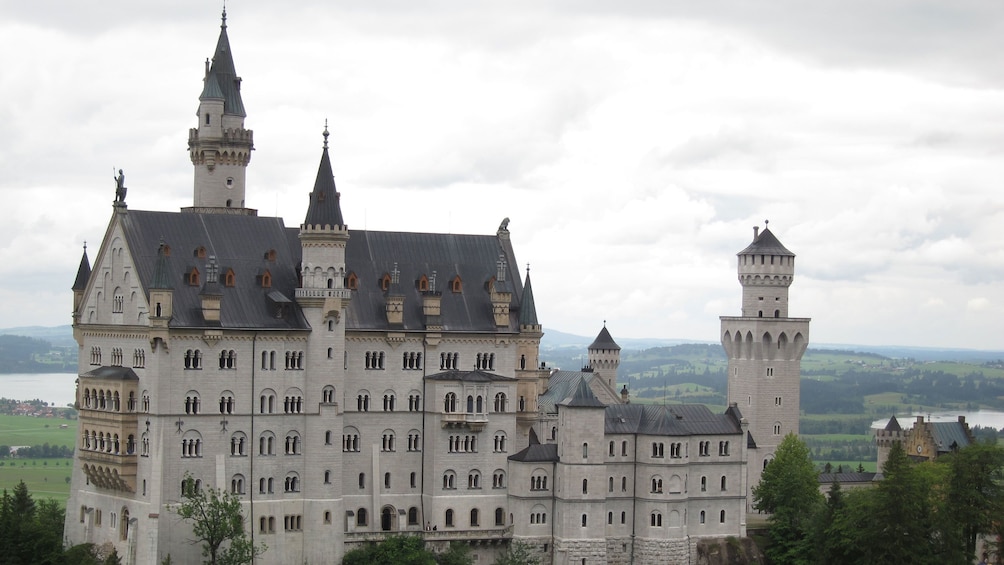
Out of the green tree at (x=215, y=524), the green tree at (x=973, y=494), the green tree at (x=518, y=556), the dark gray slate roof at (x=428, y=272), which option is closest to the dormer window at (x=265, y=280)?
the dark gray slate roof at (x=428, y=272)

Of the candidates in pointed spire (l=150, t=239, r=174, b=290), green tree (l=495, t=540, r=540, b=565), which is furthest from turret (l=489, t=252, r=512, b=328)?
pointed spire (l=150, t=239, r=174, b=290)

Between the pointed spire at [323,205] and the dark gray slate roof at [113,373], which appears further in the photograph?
the pointed spire at [323,205]

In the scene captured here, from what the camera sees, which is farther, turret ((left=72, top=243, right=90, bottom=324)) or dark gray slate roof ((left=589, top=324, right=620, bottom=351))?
A: dark gray slate roof ((left=589, top=324, right=620, bottom=351))

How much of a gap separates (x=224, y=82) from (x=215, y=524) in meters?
35.1

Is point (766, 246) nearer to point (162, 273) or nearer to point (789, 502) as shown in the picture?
point (789, 502)

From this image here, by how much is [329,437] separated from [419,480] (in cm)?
836

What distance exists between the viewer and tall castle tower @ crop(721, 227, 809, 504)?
450 ft

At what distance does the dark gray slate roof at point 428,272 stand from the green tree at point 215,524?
52.2 ft

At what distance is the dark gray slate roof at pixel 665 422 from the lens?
116 metres

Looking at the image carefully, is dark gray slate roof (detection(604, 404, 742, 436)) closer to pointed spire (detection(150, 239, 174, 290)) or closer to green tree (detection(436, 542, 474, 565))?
green tree (detection(436, 542, 474, 565))

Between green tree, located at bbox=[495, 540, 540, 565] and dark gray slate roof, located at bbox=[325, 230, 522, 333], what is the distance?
1519 centimetres

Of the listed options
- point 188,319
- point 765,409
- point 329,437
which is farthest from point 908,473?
point 188,319

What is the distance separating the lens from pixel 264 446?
109188 millimetres

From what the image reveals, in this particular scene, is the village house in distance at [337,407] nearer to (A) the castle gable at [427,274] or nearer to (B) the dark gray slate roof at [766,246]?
(A) the castle gable at [427,274]
